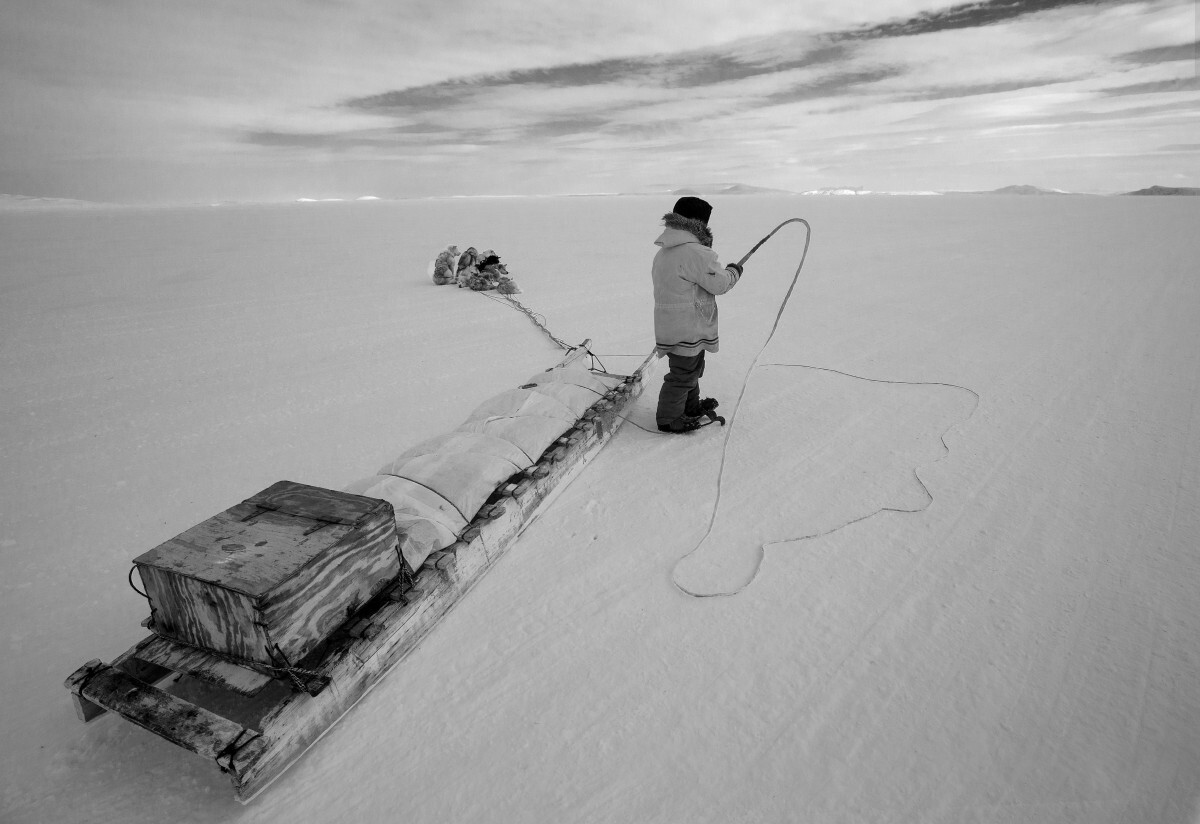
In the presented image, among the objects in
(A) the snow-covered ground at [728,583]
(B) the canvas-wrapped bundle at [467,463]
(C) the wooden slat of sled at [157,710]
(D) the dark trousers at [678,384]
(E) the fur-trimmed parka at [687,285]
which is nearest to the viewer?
(C) the wooden slat of sled at [157,710]

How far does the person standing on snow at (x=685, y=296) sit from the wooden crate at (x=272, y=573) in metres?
2.30

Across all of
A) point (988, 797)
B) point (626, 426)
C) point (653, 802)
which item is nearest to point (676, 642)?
point (653, 802)

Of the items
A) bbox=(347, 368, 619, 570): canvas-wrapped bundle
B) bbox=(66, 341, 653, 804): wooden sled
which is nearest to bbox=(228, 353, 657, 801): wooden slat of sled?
bbox=(66, 341, 653, 804): wooden sled

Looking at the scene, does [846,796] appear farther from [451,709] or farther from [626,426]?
[626,426]

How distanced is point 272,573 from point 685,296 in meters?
2.82

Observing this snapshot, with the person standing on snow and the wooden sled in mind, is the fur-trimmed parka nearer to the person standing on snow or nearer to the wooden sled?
the person standing on snow

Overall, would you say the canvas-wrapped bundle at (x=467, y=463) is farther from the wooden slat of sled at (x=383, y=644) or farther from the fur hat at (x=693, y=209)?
the fur hat at (x=693, y=209)

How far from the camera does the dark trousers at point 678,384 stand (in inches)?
153

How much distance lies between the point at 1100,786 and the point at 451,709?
83.7 inches

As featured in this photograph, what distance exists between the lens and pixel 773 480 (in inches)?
138

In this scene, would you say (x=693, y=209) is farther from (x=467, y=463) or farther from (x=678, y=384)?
(x=467, y=463)

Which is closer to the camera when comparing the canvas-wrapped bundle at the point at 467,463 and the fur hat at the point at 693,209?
the canvas-wrapped bundle at the point at 467,463

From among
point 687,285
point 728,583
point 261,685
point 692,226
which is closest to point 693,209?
point 692,226

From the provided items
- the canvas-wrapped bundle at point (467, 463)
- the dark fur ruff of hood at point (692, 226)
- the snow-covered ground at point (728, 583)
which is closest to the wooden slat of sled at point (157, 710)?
the snow-covered ground at point (728, 583)
